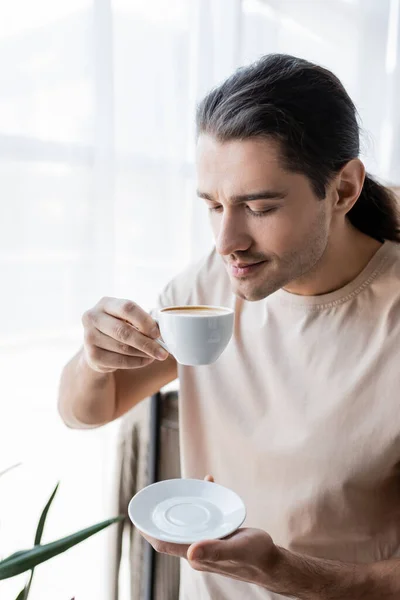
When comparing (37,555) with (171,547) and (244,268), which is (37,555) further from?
(244,268)

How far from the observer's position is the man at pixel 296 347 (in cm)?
94

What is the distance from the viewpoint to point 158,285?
5.46 feet

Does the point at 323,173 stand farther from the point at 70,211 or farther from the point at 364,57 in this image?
the point at 364,57

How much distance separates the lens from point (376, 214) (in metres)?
1.14

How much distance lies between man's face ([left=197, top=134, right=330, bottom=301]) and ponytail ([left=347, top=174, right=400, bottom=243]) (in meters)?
0.13

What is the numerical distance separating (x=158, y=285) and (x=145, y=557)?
70 cm

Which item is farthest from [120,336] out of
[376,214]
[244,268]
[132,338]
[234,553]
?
[376,214]

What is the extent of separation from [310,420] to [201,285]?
37cm

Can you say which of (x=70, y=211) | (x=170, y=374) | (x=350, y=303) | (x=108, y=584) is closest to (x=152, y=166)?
(x=70, y=211)

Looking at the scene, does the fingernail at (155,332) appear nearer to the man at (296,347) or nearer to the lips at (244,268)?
the man at (296,347)

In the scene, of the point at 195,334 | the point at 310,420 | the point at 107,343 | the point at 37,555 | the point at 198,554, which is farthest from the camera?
the point at 310,420

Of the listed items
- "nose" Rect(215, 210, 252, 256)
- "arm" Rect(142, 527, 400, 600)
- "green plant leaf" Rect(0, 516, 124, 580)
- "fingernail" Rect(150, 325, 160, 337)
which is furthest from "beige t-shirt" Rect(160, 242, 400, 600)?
"green plant leaf" Rect(0, 516, 124, 580)

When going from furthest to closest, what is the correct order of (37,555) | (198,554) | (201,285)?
(201,285) < (198,554) < (37,555)

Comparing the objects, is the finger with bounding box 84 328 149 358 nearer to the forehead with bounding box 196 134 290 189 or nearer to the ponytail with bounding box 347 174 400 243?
the forehead with bounding box 196 134 290 189
